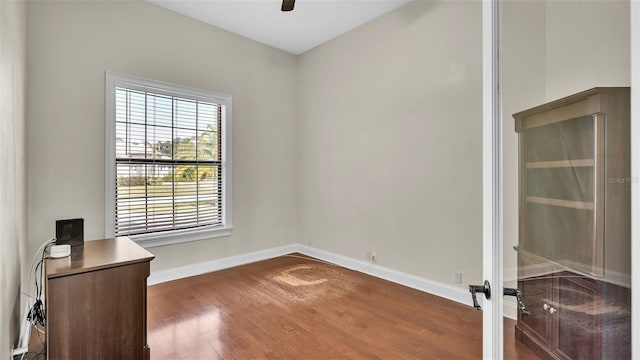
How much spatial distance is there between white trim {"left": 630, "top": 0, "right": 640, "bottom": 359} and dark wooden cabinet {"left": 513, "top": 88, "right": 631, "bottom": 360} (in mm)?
24

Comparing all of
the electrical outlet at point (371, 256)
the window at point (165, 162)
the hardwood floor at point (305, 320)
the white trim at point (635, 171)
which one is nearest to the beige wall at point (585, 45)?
the white trim at point (635, 171)

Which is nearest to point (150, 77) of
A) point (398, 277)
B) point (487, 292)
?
point (398, 277)

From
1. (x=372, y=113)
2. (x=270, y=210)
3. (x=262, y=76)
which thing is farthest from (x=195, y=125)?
(x=372, y=113)

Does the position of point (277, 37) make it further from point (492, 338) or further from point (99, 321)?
point (492, 338)

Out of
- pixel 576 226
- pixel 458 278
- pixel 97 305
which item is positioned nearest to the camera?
pixel 576 226

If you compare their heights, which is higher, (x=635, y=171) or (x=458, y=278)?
(x=635, y=171)

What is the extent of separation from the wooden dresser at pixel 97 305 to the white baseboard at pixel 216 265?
1.64 metres

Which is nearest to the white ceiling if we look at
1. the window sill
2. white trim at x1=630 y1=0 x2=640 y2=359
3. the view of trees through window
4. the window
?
the window

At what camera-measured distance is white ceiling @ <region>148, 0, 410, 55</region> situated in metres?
3.37

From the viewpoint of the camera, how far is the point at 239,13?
3.57 meters

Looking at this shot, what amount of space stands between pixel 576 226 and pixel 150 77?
3.80 meters

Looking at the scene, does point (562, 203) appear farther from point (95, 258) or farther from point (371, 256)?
point (371, 256)

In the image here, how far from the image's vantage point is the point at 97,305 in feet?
5.60

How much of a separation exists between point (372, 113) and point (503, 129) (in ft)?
9.02
